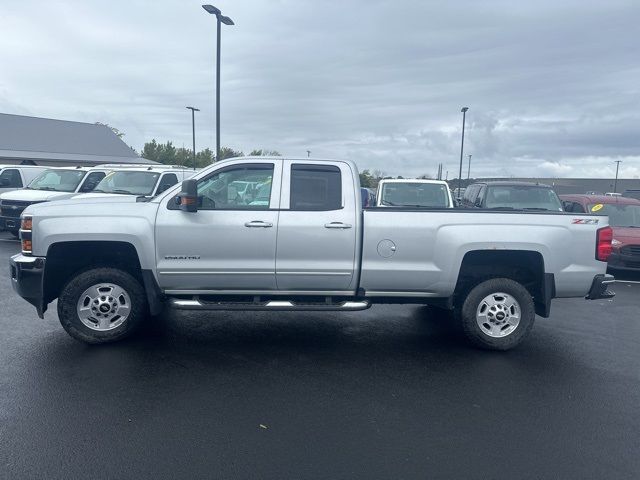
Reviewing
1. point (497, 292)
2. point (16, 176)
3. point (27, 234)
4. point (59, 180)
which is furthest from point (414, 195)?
point (16, 176)

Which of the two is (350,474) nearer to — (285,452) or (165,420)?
(285,452)

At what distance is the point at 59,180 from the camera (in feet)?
49.2

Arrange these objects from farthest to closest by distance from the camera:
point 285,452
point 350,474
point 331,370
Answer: point 331,370, point 285,452, point 350,474

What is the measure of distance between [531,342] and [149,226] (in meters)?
4.58

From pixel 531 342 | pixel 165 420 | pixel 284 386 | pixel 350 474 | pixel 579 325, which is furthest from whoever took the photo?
pixel 579 325

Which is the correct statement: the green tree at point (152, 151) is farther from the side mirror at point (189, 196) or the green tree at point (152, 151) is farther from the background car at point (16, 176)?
the side mirror at point (189, 196)

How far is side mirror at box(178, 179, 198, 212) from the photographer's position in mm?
5645

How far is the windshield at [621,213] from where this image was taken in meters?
11.9

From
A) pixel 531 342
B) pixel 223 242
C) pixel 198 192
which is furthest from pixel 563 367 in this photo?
pixel 198 192

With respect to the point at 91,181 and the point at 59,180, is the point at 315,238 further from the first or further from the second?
the point at 59,180

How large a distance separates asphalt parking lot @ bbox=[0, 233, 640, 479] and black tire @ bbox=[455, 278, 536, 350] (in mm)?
193

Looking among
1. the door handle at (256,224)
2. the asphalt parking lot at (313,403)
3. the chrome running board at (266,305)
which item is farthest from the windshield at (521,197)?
the door handle at (256,224)

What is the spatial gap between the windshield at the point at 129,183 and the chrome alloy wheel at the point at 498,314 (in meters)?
8.96

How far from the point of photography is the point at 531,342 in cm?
665
